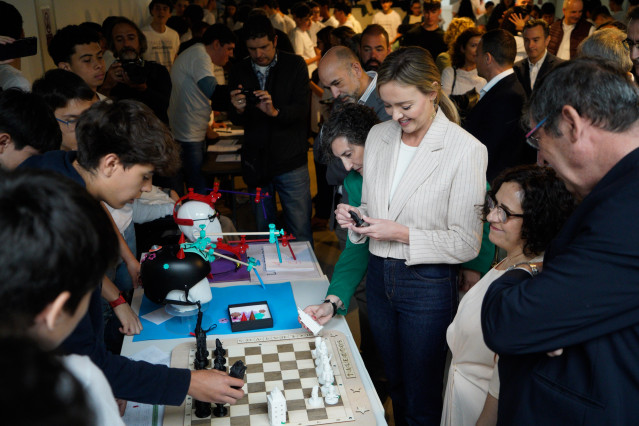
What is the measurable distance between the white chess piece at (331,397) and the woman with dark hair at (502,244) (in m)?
0.42

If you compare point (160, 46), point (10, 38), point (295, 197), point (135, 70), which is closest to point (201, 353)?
point (295, 197)

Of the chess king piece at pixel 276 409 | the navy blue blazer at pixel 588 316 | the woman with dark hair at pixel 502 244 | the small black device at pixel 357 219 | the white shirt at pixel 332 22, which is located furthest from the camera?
the white shirt at pixel 332 22

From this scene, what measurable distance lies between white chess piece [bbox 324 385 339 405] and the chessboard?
14 mm

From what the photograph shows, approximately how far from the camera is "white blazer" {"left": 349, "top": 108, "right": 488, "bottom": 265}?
1783mm

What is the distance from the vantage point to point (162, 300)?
1.93m

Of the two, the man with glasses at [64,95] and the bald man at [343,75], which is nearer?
the man with glasses at [64,95]

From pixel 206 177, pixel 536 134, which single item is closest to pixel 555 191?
pixel 536 134

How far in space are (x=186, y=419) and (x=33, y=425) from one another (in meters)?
0.99

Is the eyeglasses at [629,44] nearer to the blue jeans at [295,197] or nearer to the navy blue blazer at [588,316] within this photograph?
the blue jeans at [295,197]

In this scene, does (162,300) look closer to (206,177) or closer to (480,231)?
(480,231)

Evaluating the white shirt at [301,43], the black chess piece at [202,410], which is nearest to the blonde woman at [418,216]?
the black chess piece at [202,410]

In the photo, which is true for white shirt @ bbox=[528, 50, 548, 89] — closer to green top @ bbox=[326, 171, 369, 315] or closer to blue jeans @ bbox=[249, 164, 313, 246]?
blue jeans @ bbox=[249, 164, 313, 246]

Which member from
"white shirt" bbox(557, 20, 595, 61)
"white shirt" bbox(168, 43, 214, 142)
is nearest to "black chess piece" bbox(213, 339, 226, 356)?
"white shirt" bbox(168, 43, 214, 142)

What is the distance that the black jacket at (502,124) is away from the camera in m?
3.22
